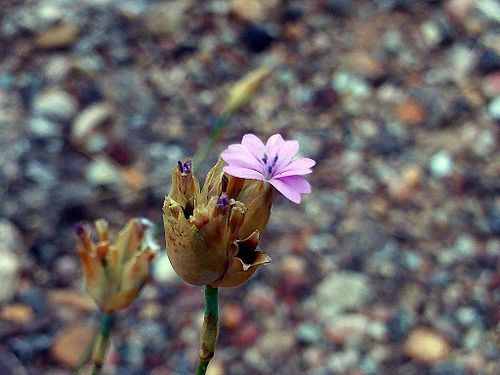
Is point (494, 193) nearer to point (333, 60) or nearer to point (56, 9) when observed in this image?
point (333, 60)

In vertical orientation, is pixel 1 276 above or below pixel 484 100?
Answer: below

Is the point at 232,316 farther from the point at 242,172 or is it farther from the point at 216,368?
the point at 242,172

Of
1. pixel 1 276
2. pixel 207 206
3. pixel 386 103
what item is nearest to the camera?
pixel 207 206

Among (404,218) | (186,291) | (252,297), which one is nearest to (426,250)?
(404,218)

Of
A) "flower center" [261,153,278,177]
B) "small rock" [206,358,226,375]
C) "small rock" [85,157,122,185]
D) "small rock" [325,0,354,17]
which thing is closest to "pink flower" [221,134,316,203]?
"flower center" [261,153,278,177]

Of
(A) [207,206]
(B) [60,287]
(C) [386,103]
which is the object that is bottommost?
(B) [60,287]

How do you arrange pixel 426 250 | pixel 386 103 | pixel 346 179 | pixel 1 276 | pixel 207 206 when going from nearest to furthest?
pixel 207 206 < pixel 1 276 < pixel 426 250 < pixel 346 179 < pixel 386 103

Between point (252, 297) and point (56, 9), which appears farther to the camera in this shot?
point (56, 9)

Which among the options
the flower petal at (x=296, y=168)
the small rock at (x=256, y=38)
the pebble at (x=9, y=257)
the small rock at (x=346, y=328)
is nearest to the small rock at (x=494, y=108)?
the small rock at (x=256, y=38)
